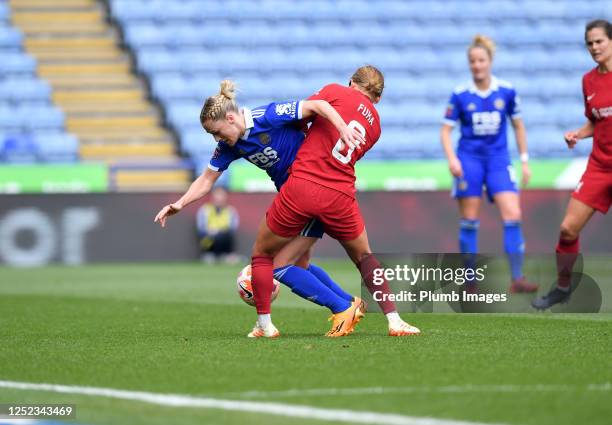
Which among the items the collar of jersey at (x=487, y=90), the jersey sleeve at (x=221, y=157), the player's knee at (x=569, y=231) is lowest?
the player's knee at (x=569, y=231)

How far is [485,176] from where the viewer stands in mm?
11391

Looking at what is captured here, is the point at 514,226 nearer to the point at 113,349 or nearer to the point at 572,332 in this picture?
the point at 572,332

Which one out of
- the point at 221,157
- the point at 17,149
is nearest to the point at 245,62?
the point at 17,149

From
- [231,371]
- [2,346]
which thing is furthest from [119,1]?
[231,371]

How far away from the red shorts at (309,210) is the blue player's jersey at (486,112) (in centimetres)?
434

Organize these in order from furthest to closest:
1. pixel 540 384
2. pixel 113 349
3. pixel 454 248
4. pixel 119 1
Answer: pixel 119 1 < pixel 454 248 < pixel 113 349 < pixel 540 384

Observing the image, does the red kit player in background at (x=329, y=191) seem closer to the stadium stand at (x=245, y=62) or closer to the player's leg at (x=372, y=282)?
the player's leg at (x=372, y=282)

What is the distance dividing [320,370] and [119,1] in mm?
18139

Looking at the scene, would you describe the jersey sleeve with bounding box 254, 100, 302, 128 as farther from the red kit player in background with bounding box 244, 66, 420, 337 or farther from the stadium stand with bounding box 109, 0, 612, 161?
the stadium stand with bounding box 109, 0, 612, 161

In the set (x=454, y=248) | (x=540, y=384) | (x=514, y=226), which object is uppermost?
(x=540, y=384)

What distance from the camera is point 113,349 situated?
6840 mm

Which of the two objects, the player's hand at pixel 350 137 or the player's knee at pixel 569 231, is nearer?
the player's hand at pixel 350 137

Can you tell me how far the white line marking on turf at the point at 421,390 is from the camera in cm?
495

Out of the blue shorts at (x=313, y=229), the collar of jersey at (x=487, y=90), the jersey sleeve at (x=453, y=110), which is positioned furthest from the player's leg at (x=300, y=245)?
the collar of jersey at (x=487, y=90)
